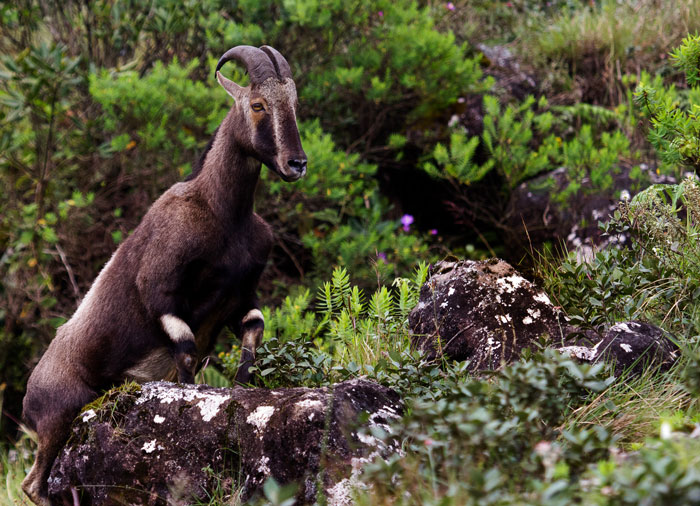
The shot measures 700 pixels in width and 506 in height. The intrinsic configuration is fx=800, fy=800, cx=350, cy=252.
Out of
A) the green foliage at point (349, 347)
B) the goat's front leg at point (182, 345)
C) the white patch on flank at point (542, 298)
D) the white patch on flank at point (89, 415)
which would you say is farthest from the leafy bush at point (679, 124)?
the white patch on flank at point (89, 415)

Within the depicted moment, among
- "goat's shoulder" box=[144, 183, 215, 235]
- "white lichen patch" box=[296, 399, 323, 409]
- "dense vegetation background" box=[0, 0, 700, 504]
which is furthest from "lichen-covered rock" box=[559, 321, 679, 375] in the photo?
"dense vegetation background" box=[0, 0, 700, 504]

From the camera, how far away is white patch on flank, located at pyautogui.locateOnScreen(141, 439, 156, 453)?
3879mm

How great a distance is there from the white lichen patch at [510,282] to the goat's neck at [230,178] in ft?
5.13

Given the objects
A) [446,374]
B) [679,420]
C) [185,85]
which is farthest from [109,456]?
[185,85]

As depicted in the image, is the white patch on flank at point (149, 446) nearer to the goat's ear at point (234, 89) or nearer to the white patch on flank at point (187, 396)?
the white patch on flank at point (187, 396)

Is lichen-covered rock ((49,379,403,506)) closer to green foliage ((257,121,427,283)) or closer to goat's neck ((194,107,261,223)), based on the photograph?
goat's neck ((194,107,261,223))

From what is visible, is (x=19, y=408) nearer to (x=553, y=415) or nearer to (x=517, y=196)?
(x=517, y=196)

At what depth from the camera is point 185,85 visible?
7.96 m

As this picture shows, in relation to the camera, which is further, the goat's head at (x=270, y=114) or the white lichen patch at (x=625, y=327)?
the goat's head at (x=270, y=114)

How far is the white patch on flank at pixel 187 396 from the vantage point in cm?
388

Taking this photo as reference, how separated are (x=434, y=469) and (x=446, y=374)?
3.98ft

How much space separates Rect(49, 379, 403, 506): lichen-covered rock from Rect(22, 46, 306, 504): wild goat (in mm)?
562

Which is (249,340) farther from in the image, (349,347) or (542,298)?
(542,298)

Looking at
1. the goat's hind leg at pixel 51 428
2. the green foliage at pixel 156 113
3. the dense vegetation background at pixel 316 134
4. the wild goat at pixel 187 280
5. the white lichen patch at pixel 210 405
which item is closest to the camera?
the white lichen patch at pixel 210 405
